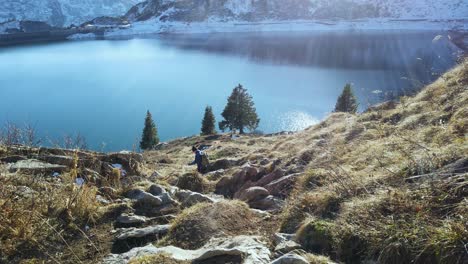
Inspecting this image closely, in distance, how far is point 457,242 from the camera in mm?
2334

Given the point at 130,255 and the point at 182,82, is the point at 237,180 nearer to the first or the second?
the point at 130,255

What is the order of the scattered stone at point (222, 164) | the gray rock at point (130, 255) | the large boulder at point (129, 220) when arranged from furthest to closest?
1. the scattered stone at point (222, 164)
2. the large boulder at point (129, 220)
3. the gray rock at point (130, 255)

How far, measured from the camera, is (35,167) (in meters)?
5.46

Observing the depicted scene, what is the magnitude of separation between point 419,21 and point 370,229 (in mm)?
189887

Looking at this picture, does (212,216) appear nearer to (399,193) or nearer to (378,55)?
(399,193)

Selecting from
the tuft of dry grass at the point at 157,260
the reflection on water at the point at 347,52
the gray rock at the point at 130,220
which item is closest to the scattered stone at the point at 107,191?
the gray rock at the point at 130,220

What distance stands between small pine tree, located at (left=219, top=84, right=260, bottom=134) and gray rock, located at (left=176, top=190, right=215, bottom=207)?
40958mm

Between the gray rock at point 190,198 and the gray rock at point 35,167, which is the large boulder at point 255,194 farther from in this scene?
the gray rock at point 35,167

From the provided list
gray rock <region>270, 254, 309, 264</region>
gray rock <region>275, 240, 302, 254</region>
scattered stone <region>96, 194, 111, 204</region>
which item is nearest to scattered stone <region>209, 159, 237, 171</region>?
scattered stone <region>96, 194, 111, 204</region>

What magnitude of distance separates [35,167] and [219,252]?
3663 mm

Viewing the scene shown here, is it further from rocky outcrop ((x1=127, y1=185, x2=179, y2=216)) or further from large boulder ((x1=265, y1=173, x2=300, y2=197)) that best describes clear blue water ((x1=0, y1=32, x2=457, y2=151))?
rocky outcrop ((x1=127, y1=185, x2=179, y2=216))

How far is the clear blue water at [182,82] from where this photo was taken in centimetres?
4765

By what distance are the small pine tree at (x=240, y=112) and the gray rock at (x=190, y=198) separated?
4096cm

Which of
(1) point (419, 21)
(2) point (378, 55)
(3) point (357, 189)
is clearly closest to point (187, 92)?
(2) point (378, 55)
